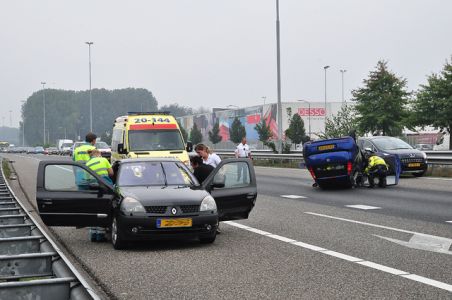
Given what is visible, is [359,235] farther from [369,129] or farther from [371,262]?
[369,129]

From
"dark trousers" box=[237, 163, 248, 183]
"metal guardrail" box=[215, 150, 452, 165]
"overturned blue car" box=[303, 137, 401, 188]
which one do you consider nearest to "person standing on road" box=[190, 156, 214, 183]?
"dark trousers" box=[237, 163, 248, 183]

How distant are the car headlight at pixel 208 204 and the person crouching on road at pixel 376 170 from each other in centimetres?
1147

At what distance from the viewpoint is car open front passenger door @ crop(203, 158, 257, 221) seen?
10789 mm

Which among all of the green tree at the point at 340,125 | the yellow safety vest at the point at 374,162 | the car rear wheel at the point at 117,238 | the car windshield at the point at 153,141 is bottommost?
the car rear wheel at the point at 117,238

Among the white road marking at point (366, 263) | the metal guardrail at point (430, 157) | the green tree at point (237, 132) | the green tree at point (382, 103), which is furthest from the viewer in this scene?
the green tree at point (237, 132)

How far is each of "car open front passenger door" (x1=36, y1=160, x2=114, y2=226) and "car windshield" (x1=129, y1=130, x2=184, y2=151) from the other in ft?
36.1

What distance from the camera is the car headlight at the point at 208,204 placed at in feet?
32.4

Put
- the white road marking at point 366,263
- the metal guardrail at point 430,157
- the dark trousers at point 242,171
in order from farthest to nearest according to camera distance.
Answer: the metal guardrail at point 430,157 < the dark trousers at point 242,171 < the white road marking at point 366,263

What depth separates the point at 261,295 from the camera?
6.59 meters

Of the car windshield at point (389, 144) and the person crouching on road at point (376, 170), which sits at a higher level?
the car windshield at point (389, 144)

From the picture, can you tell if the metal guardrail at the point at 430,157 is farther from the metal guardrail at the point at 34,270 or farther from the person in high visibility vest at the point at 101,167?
the metal guardrail at the point at 34,270

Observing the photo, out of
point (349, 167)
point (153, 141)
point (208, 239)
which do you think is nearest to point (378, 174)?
point (349, 167)

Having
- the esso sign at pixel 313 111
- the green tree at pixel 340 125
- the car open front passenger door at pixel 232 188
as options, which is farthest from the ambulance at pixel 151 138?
the esso sign at pixel 313 111

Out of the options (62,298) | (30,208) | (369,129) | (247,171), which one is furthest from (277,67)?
(62,298)
